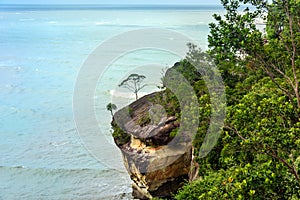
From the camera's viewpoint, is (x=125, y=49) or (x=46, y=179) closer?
(x=46, y=179)

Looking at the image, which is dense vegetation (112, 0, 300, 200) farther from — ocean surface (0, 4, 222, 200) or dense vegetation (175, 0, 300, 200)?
ocean surface (0, 4, 222, 200)

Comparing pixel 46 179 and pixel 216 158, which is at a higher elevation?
pixel 216 158

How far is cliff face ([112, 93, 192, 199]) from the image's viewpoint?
16547 mm

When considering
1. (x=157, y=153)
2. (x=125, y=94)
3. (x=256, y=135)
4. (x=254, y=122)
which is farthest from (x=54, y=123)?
(x=256, y=135)

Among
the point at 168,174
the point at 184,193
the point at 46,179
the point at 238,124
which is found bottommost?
the point at 46,179

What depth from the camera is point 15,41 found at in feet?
238

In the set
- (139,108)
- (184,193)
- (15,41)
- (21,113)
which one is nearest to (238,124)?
(184,193)

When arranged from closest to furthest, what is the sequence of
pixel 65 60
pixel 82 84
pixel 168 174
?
pixel 168 174
pixel 82 84
pixel 65 60

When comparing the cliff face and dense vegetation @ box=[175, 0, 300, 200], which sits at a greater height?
dense vegetation @ box=[175, 0, 300, 200]

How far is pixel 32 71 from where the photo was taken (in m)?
48.5

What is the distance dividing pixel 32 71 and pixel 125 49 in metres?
14.4

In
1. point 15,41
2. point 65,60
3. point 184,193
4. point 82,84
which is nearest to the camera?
point 184,193

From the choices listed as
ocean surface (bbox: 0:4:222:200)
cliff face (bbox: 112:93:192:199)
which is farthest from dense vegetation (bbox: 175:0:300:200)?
ocean surface (bbox: 0:4:222:200)

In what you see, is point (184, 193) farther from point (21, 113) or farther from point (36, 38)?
point (36, 38)
